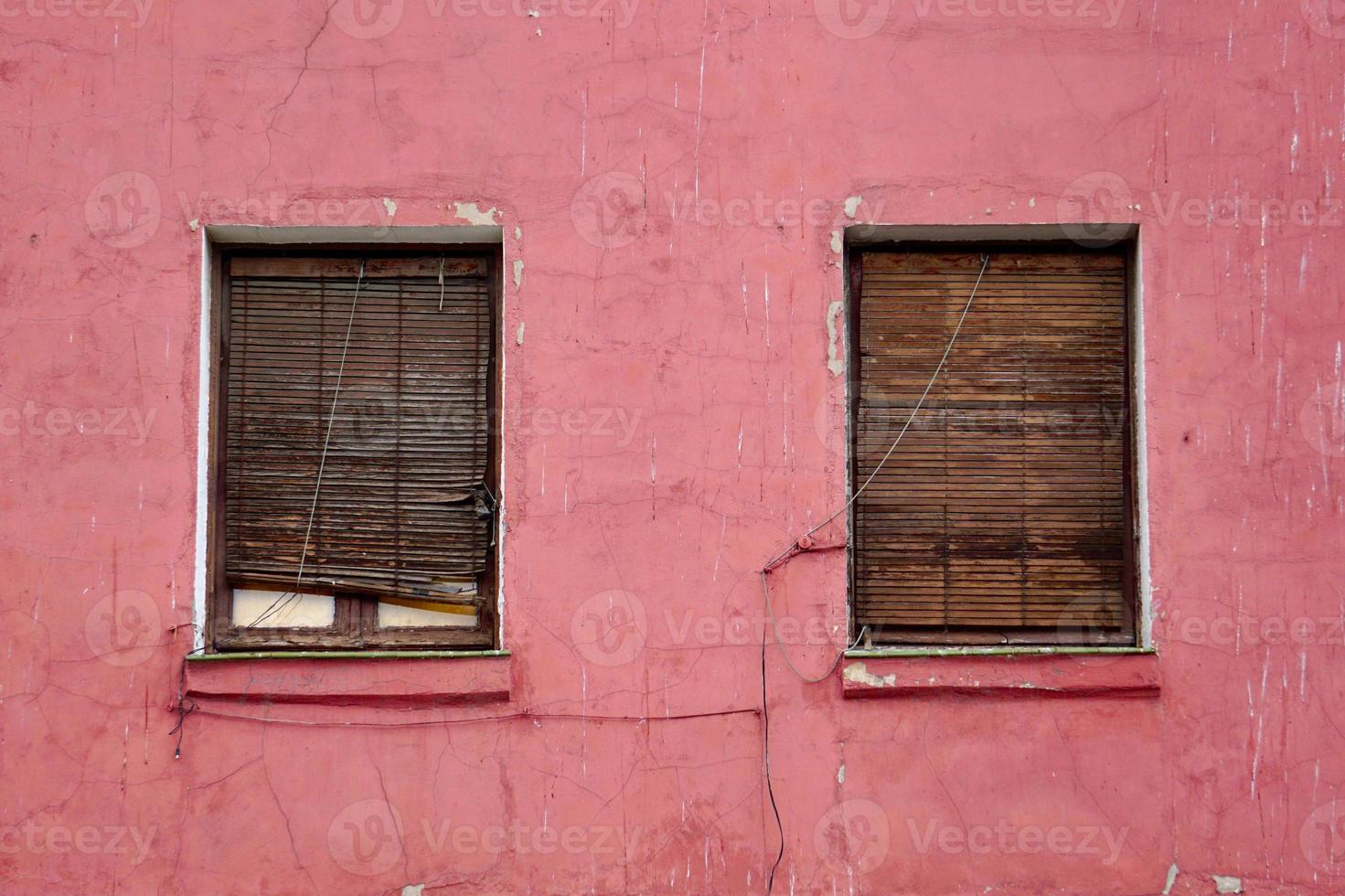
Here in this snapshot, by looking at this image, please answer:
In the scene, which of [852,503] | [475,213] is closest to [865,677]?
[852,503]

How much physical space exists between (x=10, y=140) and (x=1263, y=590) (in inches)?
199

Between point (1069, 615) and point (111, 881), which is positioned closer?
point (111, 881)

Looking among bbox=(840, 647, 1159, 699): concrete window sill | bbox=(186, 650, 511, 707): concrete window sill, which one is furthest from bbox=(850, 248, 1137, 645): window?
bbox=(186, 650, 511, 707): concrete window sill

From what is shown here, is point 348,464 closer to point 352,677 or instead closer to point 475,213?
point 352,677

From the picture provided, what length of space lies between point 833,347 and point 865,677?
125 cm

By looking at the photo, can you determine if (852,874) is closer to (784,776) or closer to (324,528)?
(784,776)

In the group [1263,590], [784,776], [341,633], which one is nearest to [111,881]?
[341,633]

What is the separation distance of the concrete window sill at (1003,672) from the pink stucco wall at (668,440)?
0.02 meters

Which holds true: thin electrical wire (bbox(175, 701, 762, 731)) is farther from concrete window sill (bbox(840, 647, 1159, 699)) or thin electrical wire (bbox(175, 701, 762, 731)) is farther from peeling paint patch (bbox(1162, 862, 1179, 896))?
peeling paint patch (bbox(1162, 862, 1179, 896))

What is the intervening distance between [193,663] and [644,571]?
170 cm

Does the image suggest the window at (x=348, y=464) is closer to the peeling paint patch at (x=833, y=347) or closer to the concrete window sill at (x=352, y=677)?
the concrete window sill at (x=352, y=677)

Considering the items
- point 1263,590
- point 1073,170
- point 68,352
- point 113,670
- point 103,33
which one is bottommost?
point 113,670

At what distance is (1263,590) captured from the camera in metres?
3.81

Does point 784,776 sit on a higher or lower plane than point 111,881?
higher
